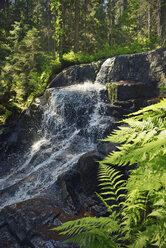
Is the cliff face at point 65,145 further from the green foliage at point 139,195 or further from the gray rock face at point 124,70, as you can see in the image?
the green foliage at point 139,195

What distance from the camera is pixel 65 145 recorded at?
919 cm

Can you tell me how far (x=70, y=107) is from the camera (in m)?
10.9

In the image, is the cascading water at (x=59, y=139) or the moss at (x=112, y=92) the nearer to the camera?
the cascading water at (x=59, y=139)

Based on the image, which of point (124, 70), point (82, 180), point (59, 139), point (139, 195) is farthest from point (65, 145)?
point (139, 195)

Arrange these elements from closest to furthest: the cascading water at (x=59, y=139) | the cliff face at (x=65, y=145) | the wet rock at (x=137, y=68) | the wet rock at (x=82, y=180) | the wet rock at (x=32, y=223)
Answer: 1. the wet rock at (x=32, y=223)
2. the cliff face at (x=65, y=145)
3. the wet rock at (x=82, y=180)
4. the cascading water at (x=59, y=139)
5. the wet rock at (x=137, y=68)

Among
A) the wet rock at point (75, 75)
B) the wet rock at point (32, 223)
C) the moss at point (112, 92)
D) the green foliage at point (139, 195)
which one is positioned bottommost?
the wet rock at point (32, 223)

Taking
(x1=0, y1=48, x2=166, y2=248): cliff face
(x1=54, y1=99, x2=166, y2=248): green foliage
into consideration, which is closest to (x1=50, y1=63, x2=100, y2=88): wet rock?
(x1=0, y1=48, x2=166, y2=248): cliff face

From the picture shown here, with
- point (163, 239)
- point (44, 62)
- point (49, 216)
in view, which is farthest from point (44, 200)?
point (44, 62)

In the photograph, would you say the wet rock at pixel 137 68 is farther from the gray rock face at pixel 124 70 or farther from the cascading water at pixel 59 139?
the cascading water at pixel 59 139

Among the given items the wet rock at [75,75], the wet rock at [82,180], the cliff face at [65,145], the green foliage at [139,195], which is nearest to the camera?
the green foliage at [139,195]

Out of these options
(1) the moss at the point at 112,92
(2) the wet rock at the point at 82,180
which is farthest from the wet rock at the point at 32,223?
(1) the moss at the point at 112,92

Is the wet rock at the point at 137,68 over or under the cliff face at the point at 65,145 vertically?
over

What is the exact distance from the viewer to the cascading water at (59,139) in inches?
279

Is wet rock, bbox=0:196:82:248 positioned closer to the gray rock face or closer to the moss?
the moss
